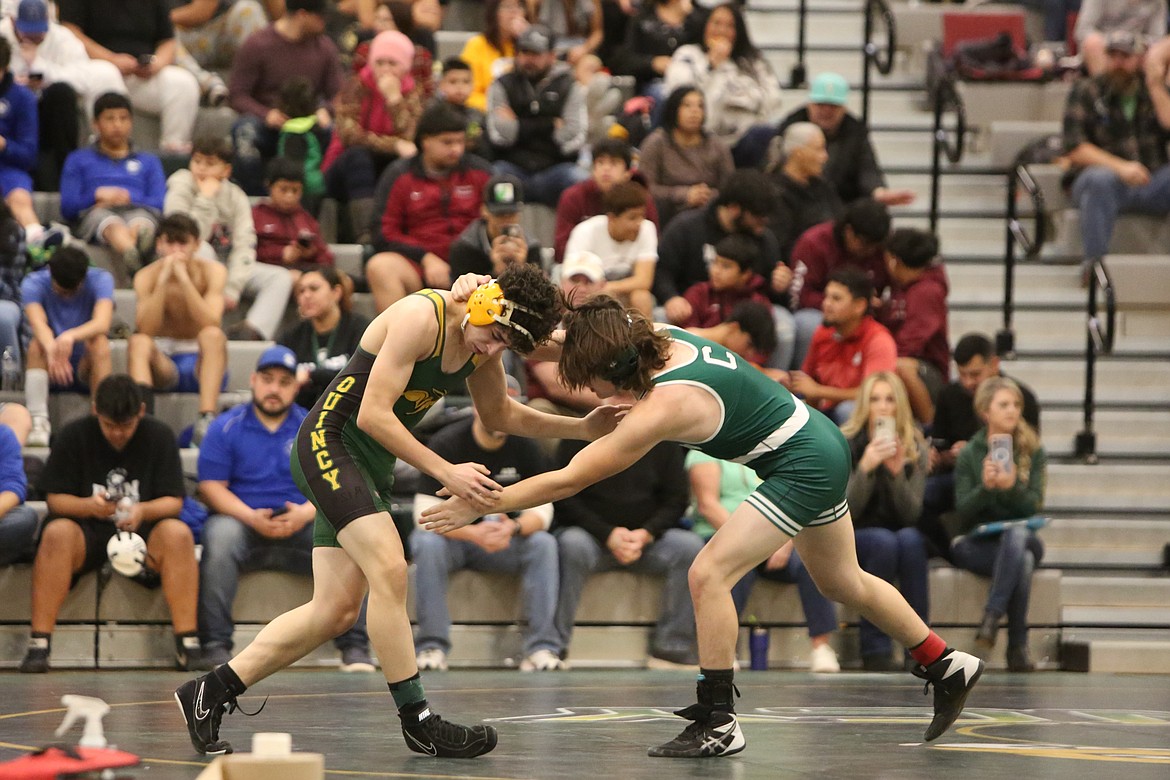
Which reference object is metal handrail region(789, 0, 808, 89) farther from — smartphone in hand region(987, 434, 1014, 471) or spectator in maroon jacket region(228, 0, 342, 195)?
smartphone in hand region(987, 434, 1014, 471)

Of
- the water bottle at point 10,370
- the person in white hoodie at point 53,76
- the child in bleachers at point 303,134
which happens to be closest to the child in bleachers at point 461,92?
the child in bleachers at point 303,134

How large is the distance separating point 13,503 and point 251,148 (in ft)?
10.8

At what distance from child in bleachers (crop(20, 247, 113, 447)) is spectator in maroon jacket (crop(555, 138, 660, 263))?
99.4 inches

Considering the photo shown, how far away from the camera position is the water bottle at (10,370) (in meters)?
9.22

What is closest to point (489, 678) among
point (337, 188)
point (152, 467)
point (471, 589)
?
point (471, 589)

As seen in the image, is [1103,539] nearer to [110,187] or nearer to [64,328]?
[64,328]

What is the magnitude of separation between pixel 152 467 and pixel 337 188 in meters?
2.81

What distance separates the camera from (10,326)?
920cm

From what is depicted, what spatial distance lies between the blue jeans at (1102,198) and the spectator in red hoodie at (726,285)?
2.65m

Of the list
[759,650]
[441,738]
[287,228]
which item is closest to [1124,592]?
[759,650]

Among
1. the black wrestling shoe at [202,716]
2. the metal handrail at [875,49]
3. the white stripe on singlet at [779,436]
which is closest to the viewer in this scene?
the black wrestling shoe at [202,716]

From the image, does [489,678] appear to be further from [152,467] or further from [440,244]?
[440,244]

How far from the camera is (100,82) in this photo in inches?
429

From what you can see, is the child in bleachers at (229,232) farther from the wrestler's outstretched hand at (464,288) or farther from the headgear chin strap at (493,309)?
the headgear chin strap at (493,309)
